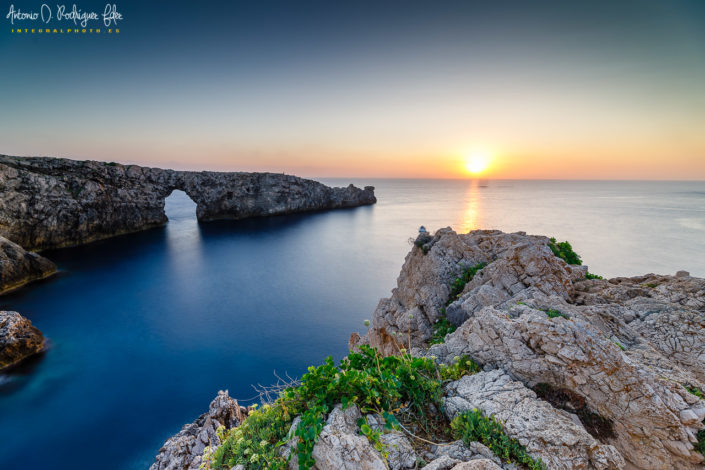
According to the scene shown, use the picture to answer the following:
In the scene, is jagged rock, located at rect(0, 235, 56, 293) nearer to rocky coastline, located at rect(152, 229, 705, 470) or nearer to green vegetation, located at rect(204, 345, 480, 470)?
rocky coastline, located at rect(152, 229, 705, 470)

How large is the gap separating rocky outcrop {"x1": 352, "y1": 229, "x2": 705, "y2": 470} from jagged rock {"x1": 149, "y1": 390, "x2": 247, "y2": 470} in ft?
19.5

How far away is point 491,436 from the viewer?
3273 mm

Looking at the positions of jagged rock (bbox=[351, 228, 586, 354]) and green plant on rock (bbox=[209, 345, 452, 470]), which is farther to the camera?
jagged rock (bbox=[351, 228, 586, 354])

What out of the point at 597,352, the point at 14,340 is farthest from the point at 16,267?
the point at 597,352

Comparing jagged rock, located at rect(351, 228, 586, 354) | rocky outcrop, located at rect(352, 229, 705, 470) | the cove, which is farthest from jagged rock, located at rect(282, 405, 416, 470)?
the cove

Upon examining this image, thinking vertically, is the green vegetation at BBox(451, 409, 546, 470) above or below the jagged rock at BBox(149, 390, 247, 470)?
above

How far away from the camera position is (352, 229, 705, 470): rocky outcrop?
3.45 metres

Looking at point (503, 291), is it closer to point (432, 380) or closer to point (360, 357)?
point (432, 380)

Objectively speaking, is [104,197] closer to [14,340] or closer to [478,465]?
[14,340]

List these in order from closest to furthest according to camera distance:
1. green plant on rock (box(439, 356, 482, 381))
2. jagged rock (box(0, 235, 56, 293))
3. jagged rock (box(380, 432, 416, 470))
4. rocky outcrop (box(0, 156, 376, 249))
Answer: jagged rock (box(380, 432, 416, 470))
green plant on rock (box(439, 356, 482, 381))
jagged rock (box(0, 235, 56, 293))
rocky outcrop (box(0, 156, 376, 249))

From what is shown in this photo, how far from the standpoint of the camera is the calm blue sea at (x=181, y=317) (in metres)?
11.1

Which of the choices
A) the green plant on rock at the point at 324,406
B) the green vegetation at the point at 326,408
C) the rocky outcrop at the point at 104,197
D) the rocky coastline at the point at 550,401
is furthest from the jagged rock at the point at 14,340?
the rocky outcrop at the point at 104,197

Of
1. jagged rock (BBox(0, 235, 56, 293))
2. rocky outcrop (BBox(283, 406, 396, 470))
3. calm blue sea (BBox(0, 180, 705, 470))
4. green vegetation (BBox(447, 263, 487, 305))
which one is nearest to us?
rocky outcrop (BBox(283, 406, 396, 470))

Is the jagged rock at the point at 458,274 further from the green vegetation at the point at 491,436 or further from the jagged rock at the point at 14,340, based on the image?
the jagged rock at the point at 14,340
